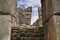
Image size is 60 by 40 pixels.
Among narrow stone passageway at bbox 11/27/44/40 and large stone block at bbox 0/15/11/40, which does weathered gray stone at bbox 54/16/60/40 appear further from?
narrow stone passageway at bbox 11/27/44/40

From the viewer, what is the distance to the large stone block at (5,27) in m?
2.23

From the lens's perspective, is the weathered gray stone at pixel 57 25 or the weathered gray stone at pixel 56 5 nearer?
the weathered gray stone at pixel 57 25

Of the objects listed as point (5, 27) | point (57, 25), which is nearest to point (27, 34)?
point (5, 27)

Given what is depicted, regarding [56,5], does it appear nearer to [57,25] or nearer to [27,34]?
[57,25]

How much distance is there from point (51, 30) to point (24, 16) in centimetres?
455

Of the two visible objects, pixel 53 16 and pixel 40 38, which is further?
pixel 40 38

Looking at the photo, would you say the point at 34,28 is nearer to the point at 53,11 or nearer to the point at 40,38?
the point at 40,38

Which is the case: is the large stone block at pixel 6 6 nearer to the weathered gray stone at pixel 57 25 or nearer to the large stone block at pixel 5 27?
the large stone block at pixel 5 27

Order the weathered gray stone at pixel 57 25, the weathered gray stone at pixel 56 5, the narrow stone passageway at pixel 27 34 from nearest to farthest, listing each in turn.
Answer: the weathered gray stone at pixel 57 25
the weathered gray stone at pixel 56 5
the narrow stone passageway at pixel 27 34

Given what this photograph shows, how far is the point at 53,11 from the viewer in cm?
A: 235

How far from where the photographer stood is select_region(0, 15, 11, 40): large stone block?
2.23 m

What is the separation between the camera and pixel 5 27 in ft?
7.52

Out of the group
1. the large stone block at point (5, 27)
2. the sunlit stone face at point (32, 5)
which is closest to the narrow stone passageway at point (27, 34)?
the large stone block at point (5, 27)

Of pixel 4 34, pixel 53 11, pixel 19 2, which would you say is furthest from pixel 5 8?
pixel 19 2
